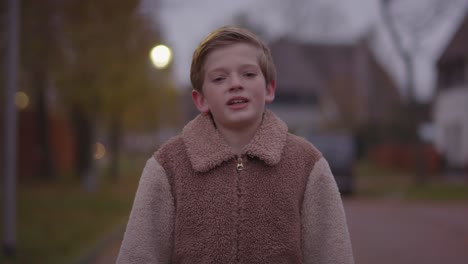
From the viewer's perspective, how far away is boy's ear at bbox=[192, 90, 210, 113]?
7.46ft

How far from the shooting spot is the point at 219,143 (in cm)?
218

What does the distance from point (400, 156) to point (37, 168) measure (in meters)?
18.2

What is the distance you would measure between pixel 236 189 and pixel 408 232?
9.31m

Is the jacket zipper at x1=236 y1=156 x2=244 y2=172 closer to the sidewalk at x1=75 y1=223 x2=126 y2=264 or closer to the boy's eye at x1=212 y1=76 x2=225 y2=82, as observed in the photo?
the boy's eye at x1=212 y1=76 x2=225 y2=82

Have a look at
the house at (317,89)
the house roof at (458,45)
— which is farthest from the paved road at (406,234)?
the house at (317,89)

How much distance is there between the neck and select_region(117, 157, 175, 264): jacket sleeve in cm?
28

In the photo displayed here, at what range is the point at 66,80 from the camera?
14750 millimetres

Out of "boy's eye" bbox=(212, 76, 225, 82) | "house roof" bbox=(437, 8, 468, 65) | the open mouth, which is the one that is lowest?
the open mouth

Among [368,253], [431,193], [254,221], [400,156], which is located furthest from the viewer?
[400,156]

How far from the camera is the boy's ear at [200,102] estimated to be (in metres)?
2.27

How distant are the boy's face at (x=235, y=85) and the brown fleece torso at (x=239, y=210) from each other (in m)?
0.16

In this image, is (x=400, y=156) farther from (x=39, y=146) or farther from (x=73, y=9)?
(x=73, y=9)

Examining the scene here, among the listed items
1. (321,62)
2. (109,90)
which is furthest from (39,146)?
(321,62)

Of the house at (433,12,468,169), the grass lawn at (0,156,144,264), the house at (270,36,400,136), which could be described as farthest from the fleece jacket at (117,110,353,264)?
the house at (270,36,400,136)
